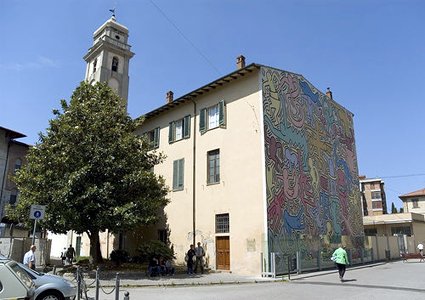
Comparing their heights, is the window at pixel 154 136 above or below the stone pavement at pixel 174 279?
above

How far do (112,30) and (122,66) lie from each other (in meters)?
4.29

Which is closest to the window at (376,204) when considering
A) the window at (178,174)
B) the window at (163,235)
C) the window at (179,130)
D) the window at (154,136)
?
the window at (154,136)

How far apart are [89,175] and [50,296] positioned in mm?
9715

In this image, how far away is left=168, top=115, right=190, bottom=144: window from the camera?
24.6 m

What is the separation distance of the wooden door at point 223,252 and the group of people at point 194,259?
949 mm

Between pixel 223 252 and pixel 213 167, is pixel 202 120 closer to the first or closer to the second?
pixel 213 167

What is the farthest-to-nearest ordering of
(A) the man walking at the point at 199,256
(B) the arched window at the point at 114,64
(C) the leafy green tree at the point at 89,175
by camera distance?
(B) the arched window at the point at 114,64 → (A) the man walking at the point at 199,256 → (C) the leafy green tree at the point at 89,175

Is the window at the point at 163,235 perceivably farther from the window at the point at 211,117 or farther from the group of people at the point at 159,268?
the window at the point at 211,117

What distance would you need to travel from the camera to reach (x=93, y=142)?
62.3 ft

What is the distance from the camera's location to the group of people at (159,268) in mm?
18172

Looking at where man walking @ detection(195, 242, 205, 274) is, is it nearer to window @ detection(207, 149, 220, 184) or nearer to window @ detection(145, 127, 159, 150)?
window @ detection(207, 149, 220, 184)

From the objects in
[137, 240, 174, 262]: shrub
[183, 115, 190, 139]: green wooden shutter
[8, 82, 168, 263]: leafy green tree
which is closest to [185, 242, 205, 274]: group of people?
[137, 240, 174, 262]: shrub

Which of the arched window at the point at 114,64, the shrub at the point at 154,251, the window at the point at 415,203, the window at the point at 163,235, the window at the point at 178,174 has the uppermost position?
the arched window at the point at 114,64

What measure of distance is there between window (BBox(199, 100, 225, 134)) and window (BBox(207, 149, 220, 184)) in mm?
1603
